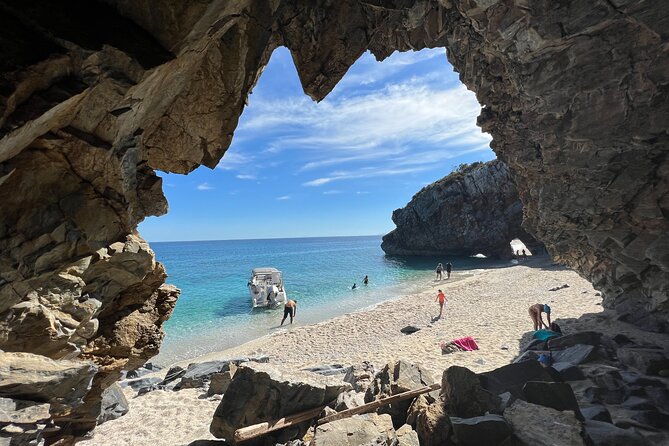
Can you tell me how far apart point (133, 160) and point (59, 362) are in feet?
12.8

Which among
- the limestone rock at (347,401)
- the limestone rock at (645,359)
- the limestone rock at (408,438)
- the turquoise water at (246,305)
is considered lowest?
the turquoise water at (246,305)

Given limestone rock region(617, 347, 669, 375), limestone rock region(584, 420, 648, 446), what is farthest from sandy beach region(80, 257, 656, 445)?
limestone rock region(584, 420, 648, 446)

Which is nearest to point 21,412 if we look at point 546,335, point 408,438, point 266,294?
point 408,438

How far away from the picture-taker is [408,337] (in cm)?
1884

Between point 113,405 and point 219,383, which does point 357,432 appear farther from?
point 113,405

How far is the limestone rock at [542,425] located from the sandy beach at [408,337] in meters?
5.50

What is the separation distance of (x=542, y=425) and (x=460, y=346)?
8813 millimetres

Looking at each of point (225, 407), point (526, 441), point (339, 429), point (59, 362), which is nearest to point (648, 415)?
point (526, 441)

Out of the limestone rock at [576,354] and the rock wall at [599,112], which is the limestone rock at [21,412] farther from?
the rock wall at [599,112]

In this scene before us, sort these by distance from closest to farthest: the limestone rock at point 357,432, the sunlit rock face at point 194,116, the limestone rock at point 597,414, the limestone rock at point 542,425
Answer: the sunlit rock face at point 194,116, the limestone rock at point 542,425, the limestone rock at point 597,414, the limestone rock at point 357,432

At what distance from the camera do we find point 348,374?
42.6 ft

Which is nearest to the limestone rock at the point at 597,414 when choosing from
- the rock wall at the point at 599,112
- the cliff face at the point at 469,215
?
the rock wall at the point at 599,112

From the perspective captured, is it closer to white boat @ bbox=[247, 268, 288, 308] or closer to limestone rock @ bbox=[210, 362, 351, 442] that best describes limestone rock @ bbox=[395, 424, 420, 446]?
limestone rock @ bbox=[210, 362, 351, 442]

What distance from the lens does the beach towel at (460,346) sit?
14711mm
